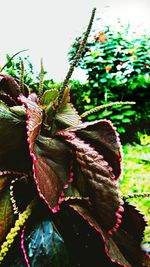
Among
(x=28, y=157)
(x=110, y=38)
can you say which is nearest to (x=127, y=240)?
(x=28, y=157)

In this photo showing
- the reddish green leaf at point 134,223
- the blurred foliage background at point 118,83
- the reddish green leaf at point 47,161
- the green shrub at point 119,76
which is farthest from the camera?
the green shrub at point 119,76

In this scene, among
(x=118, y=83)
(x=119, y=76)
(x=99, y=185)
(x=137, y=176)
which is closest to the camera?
(x=99, y=185)

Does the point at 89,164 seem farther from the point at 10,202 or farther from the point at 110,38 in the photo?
the point at 110,38

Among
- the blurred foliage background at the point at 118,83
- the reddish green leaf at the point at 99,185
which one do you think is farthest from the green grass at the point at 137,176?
the reddish green leaf at the point at 99,185

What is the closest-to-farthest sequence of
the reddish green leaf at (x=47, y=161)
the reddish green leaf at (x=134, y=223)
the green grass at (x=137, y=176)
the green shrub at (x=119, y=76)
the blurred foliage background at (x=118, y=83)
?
the reddish green leaf at (x=47, y=161) → the reddish green leaf at (x=134, y=223) → the green grass at (x=137, y=176) → the blurred foliage background at (x=118, y=83) → the green shrub at (x=119, y=76)

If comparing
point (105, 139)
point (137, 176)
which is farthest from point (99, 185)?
point (137, 176)

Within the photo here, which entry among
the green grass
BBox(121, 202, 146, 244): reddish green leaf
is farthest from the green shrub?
BBox(121, 202, 146, 244): reddish green leaf

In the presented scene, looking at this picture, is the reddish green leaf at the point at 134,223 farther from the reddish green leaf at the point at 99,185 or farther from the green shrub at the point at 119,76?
the green shrub at the point at 119,76

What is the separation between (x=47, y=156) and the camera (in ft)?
1.68

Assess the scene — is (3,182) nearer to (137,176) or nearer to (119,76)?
(137,176)

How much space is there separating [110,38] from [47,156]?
4463 millimetres

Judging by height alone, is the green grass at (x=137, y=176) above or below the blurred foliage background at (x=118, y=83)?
below

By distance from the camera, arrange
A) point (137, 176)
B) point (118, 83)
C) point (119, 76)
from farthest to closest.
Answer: point (119, 76) → point (118, 83) → point (137, 176)

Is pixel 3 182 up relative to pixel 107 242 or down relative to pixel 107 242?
up
